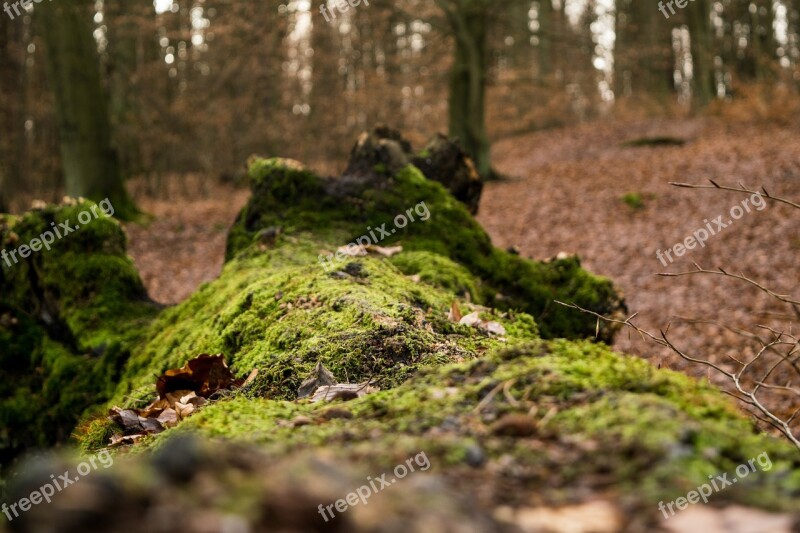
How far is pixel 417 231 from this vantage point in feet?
17.0

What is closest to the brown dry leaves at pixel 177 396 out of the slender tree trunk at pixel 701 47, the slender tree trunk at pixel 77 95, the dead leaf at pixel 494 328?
the dead leaf at pixel 494 328

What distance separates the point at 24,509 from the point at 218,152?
2090 cm

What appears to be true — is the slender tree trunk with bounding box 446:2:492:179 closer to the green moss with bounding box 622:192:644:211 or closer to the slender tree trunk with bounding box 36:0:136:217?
the green moss with bounding box 622:192:644:211

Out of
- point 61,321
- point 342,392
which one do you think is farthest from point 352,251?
point 61,321

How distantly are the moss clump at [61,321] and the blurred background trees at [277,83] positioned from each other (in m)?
8.75

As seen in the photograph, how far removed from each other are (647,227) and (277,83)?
14.4 m

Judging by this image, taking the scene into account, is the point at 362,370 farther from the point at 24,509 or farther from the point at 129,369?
the point at 129,369

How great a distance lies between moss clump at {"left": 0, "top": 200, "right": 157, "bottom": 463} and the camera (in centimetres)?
452

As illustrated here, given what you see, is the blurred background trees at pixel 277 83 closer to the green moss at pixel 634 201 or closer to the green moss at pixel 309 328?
the green moss at pixel 634 201

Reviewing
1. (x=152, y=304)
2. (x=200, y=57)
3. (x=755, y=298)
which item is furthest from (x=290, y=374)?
(x=200, y=57)

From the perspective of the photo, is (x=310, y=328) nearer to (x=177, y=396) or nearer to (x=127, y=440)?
(x=177, y=396)

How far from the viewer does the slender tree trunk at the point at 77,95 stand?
1305cm

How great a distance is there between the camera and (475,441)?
152cm

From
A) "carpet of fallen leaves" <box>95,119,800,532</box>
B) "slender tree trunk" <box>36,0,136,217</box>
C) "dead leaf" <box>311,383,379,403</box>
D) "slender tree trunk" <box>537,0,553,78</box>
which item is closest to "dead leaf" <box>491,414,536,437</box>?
"dead leaf" <box>311,383,379,403</box>
